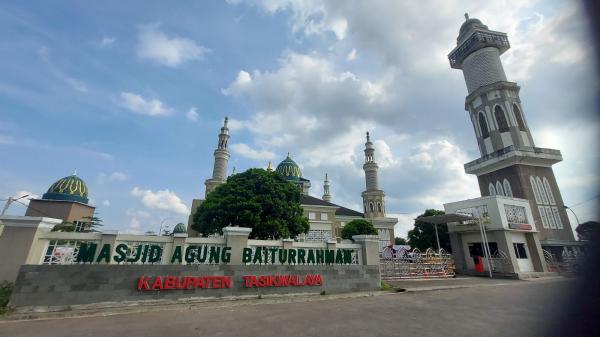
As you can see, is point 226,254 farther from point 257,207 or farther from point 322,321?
point 257,207

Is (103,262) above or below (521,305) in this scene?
above

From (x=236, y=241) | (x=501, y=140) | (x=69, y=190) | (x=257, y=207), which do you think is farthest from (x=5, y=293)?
(x=69, y=190)

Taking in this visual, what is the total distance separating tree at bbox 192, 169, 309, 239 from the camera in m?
20.7

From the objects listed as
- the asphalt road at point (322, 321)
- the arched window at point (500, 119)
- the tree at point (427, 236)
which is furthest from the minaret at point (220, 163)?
the arched window at point (500, 119)

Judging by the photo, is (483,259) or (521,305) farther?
(483,259)

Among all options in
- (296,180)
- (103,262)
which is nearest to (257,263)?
(103,262)

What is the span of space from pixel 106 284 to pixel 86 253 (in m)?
1.20

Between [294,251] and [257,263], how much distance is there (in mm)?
1630

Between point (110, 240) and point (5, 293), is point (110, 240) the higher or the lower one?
the higher one

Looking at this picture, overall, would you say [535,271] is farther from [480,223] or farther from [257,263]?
[257,263]

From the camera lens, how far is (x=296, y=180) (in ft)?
160

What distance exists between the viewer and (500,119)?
3297cm

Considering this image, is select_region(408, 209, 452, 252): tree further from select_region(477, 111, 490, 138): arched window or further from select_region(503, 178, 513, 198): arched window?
select_region(477, 111, 490, 138): arched window

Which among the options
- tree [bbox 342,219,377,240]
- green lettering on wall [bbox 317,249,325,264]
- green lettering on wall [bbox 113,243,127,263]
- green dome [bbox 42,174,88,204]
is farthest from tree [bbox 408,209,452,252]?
green dome [bbox 42,174,88,204]
